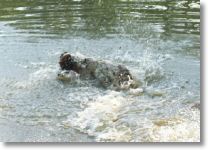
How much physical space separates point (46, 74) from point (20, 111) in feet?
6.89

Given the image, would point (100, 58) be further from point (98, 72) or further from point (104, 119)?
point (104, 119)

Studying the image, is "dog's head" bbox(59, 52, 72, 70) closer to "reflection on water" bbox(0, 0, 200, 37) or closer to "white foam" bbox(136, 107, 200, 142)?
"reflection on water" bbox(0, 0, 200, 37)

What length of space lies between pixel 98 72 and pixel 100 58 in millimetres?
1304

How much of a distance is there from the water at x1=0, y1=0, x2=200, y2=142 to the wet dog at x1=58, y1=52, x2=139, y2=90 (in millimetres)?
301

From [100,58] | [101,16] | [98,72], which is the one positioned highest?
[98,72]

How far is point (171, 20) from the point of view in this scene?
15.4 meters

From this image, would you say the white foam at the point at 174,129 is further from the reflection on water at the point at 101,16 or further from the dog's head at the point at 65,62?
the reflection on water at the point at 101,16

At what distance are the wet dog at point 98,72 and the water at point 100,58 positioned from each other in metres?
0.30

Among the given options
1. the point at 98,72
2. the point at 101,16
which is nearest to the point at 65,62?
the point at 98,72

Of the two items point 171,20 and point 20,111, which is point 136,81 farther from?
point 171,20

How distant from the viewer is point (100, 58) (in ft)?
40.9

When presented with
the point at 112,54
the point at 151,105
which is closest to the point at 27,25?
the point at 112,54

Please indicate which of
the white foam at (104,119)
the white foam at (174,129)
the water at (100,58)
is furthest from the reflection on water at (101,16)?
the white foam at (174,129)

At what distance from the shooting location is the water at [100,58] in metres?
8.91
